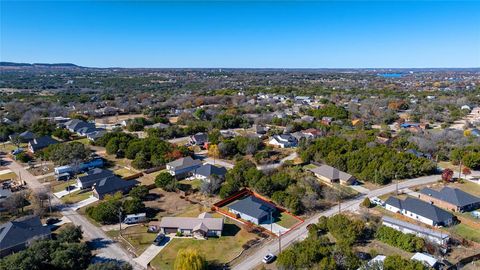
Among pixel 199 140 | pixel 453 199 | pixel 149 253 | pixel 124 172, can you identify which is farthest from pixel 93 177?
pixel 453 199

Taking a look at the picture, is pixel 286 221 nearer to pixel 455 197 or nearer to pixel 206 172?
pixel 206 172

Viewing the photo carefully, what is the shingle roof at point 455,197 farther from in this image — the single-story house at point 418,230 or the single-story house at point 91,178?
the single-story house at point 91,178

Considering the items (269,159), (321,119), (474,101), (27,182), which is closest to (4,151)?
(27,182)

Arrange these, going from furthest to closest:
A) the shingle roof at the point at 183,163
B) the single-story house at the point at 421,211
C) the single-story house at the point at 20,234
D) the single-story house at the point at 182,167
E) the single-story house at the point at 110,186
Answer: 1. the shingle roof at the point at 183,163
2. the single-story house at the point at 182,167
3. the single-story house at the point at 110,186
4. the single-story house at the point at 421,211
5. the single-story house at the point at 20,234

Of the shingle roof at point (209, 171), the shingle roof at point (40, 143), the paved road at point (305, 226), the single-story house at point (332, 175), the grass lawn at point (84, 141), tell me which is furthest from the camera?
the grass lawn at point (84, 141)

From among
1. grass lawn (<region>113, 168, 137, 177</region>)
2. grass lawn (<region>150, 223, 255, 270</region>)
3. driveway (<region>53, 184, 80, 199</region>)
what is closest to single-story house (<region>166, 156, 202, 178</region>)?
grass lawn (<region>113, 168, 137, 177</region>)

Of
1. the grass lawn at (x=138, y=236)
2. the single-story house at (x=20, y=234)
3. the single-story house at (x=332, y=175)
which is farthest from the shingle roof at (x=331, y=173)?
the single-story house at (x=20, y=234)
